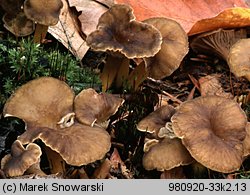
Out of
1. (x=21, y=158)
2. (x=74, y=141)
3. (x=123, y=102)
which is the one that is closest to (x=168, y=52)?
(x=123, y=102)

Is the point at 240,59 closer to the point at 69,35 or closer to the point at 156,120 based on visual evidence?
the point at 156,120

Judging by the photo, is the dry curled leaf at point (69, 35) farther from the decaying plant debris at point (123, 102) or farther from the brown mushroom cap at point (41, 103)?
the brown mushroom cap at point (41, 103)

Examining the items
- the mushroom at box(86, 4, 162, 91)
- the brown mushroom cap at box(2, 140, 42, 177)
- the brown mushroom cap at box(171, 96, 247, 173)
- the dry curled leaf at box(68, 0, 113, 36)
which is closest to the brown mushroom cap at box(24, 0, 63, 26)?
the mushroom at box(86, 4, 162, 91)

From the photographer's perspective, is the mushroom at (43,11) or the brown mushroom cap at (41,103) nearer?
the brown mushroom cap at (41,103)

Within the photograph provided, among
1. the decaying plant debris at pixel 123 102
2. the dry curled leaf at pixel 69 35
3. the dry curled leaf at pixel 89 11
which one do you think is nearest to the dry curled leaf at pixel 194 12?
the decaying plant debris at pixel 123 102

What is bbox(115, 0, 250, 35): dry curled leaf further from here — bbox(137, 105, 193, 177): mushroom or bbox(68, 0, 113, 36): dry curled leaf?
bbox(137, 105, 193, 177): mushroom

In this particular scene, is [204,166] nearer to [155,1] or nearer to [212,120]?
Result: [212,120]

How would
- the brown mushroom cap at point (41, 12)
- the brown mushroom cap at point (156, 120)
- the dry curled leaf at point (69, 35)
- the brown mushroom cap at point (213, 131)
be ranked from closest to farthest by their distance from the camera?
the brown mushroom cap at point (213, 131)
the brown mushroom cap at point (156, 120)
the brown mushroom cap at point (41, 12)
the dry curled leaf at point (69, 35)

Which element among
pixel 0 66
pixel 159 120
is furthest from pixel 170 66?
pixel 0 66
